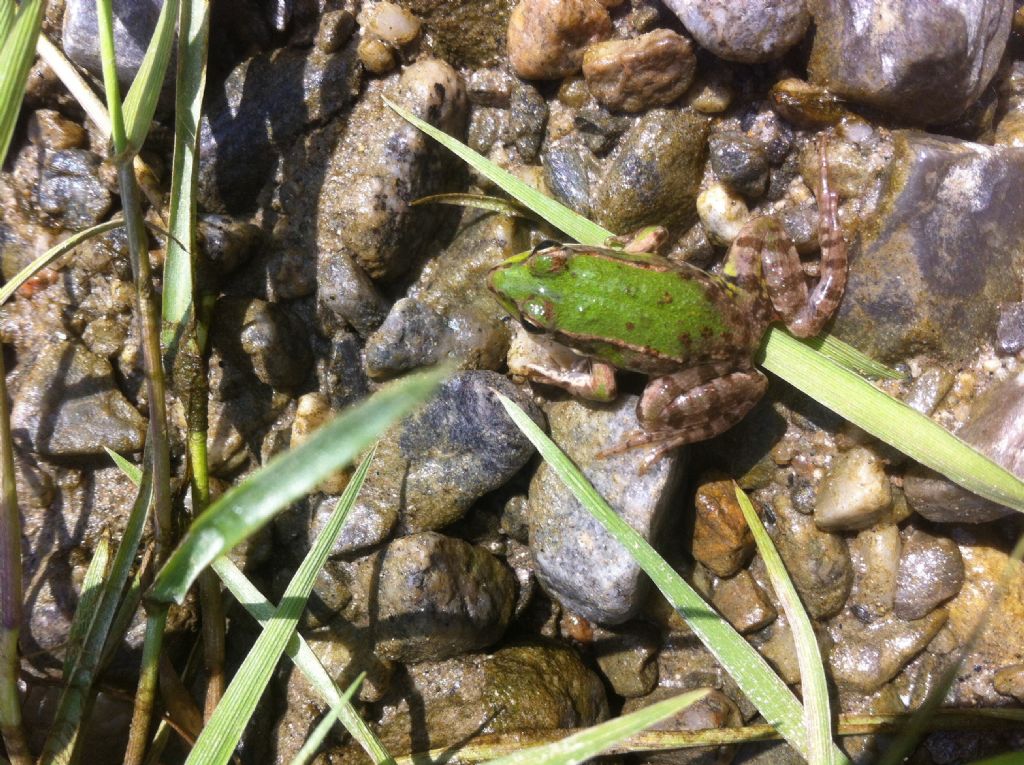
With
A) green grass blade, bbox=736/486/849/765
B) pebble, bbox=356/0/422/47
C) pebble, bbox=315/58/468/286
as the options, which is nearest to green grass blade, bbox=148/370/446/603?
pebble, bbox=315/58/468/286

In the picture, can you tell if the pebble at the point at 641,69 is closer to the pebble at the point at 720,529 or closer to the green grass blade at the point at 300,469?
the pebble at the point at 720,529

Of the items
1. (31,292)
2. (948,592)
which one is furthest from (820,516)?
(31,292)

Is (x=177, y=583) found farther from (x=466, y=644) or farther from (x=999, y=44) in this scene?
(x=999, y=44)

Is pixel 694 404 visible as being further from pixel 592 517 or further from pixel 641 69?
pixel 641 69

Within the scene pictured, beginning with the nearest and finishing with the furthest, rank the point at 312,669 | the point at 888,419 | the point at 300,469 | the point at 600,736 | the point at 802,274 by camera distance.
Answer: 1. the point at 300,469
2. the point at 600,736
3. the point at 312,669
4. the point at 888,419
5. the point at 802,274

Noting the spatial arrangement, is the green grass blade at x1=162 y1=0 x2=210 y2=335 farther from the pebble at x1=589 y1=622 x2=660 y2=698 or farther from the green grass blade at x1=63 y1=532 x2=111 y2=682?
the pebble at x1=589 y1=622 x2=660 y2=698

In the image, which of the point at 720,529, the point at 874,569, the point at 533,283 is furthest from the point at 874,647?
the point at 533,283

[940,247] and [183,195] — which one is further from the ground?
[183,195]

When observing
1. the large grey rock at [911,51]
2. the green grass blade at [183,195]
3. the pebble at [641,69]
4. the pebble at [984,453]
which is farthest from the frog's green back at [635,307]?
the green grass blade at [183,195]
